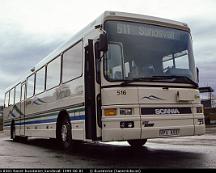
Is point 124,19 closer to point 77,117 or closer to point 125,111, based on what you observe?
point 125,111

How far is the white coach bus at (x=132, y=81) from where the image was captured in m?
8.20

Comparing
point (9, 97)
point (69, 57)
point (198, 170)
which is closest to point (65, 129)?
point (69, 57)

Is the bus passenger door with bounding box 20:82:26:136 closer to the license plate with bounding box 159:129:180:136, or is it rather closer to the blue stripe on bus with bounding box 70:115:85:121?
the blue stripe on bus with bounding box 70:115:85:121

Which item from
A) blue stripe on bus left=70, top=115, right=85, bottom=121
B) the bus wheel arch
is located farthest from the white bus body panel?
the bus wheel arch

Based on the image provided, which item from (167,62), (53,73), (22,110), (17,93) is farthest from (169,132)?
(17,93)

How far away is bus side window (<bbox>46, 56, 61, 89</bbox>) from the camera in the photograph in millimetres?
11438

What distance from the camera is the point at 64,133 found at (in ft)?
35.0

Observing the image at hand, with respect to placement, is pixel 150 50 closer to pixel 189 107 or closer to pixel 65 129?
pixel 189 107

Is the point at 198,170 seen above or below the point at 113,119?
below

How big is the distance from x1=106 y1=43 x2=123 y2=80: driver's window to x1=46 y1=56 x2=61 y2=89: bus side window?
10.6 feet

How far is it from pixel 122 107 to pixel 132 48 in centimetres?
144

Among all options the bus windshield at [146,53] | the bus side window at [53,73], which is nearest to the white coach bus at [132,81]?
the bus windshield at [146,53]

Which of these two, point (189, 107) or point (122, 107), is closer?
point (122, 107)

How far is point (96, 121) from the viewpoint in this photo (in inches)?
326
